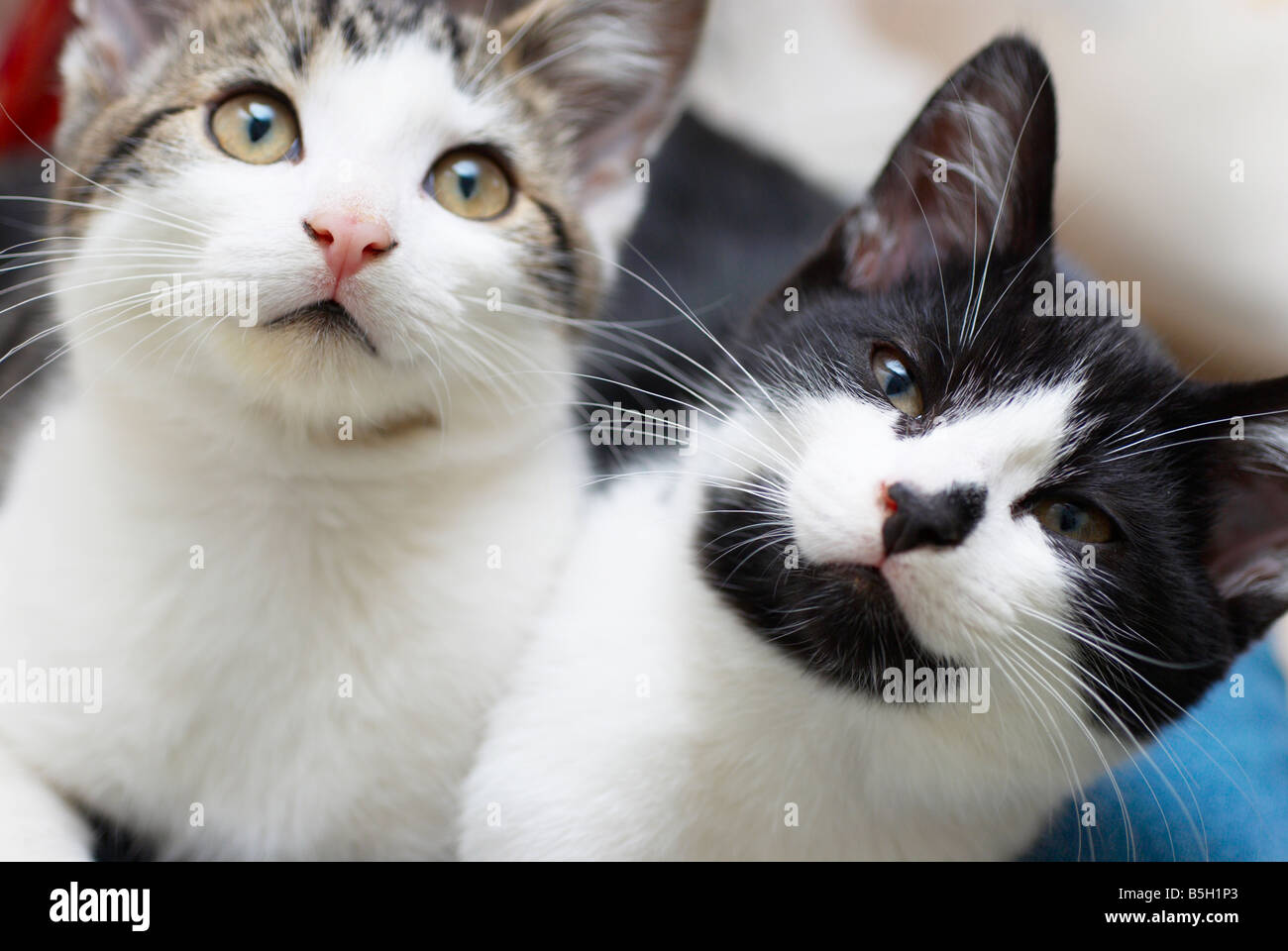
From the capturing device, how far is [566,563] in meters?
1.24

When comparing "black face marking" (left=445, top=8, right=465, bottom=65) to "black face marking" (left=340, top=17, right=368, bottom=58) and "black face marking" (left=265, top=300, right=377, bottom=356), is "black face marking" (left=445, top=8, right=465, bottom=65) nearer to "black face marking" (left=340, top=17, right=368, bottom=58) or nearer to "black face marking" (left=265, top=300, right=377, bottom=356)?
"black face marking" (left=340, top=17, right=368, bottom=58)

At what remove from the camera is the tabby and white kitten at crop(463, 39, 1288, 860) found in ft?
2.84

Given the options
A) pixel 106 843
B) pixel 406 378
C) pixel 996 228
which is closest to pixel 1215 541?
pixel 996 228

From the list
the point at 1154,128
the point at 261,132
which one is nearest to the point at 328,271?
the point at 261,132

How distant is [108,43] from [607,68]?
59cm

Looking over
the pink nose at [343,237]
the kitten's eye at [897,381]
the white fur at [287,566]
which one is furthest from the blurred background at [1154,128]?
the pink nose at [343,237]

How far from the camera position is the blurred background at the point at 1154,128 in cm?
141

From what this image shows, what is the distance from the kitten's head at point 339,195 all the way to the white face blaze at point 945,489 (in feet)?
1.28

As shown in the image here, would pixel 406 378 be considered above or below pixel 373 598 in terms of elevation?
above

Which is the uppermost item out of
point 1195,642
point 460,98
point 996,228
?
point 460,98

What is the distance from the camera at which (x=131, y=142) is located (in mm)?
1073

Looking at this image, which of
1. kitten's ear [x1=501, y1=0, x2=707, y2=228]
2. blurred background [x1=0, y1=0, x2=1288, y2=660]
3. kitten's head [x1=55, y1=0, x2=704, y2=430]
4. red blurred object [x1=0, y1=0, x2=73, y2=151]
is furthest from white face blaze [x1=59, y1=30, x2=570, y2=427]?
red blurred object [x1=0, y1=0, x2=73, y2=151]
